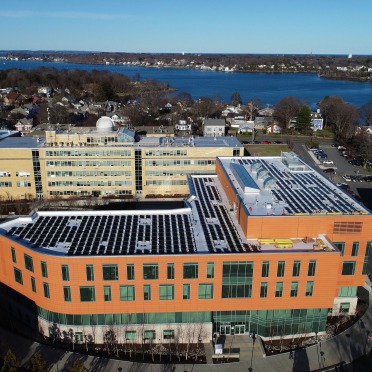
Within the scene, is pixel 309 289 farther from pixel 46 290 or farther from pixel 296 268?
pixel 46 290

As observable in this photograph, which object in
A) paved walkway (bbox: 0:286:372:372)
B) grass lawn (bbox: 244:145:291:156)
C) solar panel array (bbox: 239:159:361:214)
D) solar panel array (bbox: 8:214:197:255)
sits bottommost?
paved walkway (bbox: 0:286:372:372)

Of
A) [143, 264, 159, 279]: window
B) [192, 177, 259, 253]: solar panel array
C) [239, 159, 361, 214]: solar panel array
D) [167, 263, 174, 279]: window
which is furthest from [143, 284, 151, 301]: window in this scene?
[239, 159, 361, 214]: solar panel array

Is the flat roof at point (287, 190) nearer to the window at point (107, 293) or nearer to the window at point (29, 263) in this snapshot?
the window at point (107, 293)

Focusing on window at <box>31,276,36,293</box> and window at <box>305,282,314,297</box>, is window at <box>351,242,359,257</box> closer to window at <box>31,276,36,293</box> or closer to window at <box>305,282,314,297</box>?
window at <box>305,282,314,297</box>

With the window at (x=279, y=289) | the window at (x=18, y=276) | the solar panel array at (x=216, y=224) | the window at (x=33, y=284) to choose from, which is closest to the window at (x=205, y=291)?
the solar panel array at (x=216, y=224)

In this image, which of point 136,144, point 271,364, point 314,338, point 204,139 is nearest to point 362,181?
point 204,139

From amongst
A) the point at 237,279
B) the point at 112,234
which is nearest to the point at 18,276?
the point at 112,234
